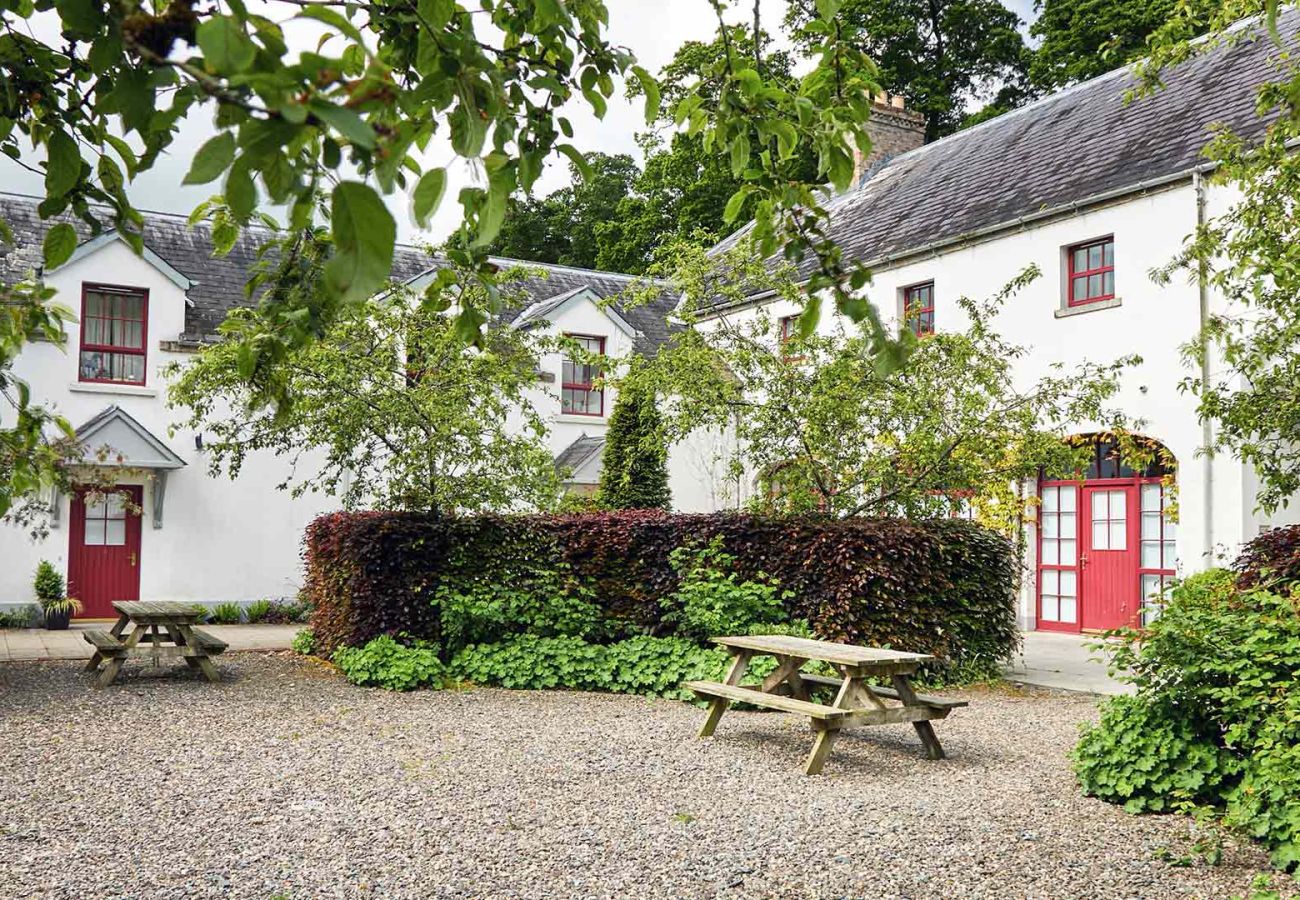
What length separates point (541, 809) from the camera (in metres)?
6.31

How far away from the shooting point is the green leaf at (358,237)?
3.90ft

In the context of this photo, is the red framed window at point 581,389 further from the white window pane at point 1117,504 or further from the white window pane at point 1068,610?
the white window pane at point 1117,504

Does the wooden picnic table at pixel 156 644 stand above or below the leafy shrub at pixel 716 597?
below

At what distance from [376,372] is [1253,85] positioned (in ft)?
40.1

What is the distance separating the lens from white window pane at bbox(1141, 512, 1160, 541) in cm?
1528

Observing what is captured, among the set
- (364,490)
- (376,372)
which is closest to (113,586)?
(364,490)

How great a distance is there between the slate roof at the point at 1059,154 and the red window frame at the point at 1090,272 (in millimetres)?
691

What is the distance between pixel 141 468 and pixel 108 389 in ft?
4.29

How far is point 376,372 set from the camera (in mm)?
11750

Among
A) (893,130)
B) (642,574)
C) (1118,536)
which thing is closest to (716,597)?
(642,574)

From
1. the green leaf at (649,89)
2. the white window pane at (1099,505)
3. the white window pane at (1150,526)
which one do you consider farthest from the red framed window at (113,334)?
the green leaf at (649,89)

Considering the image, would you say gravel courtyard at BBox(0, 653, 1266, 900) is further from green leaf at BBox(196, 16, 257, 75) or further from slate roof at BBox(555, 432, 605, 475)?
slate roof at BBox(555, 432, 605, 475)

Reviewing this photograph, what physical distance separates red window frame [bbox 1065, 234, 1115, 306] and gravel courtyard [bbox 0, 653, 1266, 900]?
803 cm

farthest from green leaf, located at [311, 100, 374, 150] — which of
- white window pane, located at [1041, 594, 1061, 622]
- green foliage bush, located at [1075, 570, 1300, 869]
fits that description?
white window pane, located at [1041, 594, 1061, 622]
